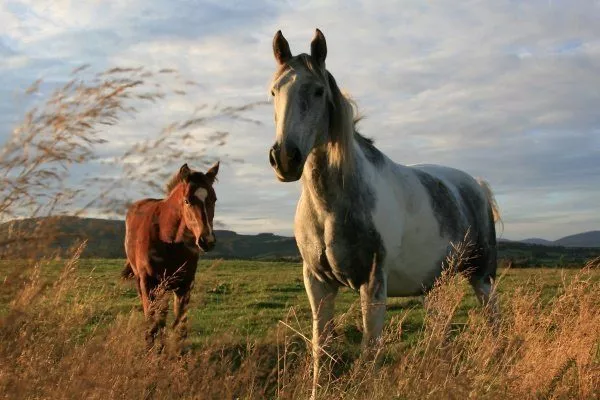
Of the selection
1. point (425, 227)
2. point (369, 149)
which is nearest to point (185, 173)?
point (369, 149)

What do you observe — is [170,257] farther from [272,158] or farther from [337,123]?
[272,158]

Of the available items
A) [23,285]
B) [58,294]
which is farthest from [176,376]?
[23,285]

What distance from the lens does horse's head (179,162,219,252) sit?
7359 millimetres

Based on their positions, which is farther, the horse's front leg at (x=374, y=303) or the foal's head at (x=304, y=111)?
the horse's front leg at (x=374, y=303)

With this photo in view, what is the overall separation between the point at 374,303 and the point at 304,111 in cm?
158

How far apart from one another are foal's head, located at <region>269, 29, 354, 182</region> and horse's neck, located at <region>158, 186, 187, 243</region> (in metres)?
3.62

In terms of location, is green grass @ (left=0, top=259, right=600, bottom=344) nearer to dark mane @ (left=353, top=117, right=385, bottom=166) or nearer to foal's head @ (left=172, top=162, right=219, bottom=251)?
foal's head @ (left=172, top=162, right=219, bottom=251)

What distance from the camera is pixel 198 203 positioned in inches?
299

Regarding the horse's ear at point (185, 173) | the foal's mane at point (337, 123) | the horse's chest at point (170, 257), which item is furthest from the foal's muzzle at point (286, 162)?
the horse's chest at point (170, 257)

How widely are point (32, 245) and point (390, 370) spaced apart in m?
3.06

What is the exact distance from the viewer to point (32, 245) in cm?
314

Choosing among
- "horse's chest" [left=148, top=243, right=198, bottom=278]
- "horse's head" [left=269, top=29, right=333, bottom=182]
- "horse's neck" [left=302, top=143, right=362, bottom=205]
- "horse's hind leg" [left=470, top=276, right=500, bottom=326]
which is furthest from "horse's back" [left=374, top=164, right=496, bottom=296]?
"horse's chest" [left=148, top=243, right=198, bottom=278]

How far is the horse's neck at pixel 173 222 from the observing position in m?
8.05

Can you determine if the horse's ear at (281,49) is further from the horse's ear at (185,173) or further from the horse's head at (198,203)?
the horse's ear at (185,173)
